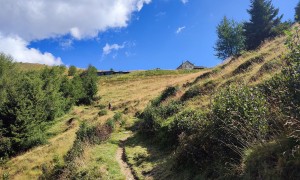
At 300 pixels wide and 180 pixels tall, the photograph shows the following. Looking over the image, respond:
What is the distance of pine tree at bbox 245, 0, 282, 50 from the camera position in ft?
161

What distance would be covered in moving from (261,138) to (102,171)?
334 inches

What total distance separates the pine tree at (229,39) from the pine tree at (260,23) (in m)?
14.6

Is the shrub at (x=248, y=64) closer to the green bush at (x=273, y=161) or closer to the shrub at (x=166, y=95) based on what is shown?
the shrub at (x=166, y=95)

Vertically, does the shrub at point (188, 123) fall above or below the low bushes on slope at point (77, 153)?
above

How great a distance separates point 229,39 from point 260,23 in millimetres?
16548

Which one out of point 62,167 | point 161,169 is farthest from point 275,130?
point 62,167

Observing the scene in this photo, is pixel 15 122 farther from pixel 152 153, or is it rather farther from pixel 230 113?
pixel 230 113

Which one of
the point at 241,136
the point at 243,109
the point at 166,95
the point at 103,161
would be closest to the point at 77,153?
the point at 103,161

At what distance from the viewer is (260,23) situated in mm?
49531

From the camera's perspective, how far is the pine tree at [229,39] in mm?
65688

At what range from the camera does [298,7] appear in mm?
52438

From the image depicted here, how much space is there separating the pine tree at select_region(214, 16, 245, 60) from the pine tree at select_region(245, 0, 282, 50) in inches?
574

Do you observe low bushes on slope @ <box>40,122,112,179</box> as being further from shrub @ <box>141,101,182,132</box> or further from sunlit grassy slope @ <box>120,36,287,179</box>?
shrub @ <box>141,101,182,132</box>

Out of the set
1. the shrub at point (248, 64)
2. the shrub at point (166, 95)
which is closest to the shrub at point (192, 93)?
the shrub at point (248, 64)
